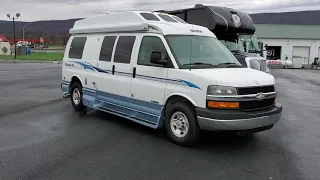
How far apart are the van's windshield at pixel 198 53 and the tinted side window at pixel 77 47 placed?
10.7ft

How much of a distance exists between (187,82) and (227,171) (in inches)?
68.8

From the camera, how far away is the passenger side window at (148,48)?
23.2ft

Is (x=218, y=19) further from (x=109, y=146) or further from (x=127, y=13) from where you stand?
(x=109, y=146)

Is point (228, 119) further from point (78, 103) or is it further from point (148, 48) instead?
point (78, 103)

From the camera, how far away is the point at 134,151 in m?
6.24

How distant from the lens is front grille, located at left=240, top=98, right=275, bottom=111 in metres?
6.13

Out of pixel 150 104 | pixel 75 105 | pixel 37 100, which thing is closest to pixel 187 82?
pixel 150 104

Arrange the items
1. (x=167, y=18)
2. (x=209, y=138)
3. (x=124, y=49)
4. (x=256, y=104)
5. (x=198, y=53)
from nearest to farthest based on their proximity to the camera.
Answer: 1. (x=256, y=104)
2. (x=198, y=53)
3. (x=209, y=138)
4. (x=124, y=49)
5. (x=167, y=18)

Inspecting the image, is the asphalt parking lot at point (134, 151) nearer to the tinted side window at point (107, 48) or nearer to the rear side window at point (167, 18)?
the tinted side window at point (107, 48)

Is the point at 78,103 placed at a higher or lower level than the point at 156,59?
lower

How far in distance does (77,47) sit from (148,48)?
313 cm

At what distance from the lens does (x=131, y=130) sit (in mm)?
7742

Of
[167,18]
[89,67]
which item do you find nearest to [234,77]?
[167,18]

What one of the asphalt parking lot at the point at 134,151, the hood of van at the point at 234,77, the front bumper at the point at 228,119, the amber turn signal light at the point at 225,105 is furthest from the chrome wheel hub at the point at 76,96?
the amber turn signal light at the point at 225,105
